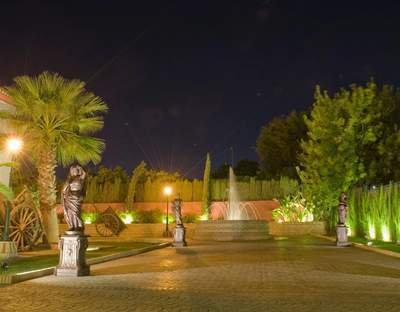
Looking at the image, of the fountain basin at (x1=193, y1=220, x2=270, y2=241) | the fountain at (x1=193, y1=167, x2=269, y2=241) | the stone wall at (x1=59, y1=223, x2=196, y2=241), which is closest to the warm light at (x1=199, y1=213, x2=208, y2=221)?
the stone wall at (x1=59, y1=223, x2=196, y2=241)

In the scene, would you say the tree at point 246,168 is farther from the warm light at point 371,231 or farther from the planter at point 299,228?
the warm light at point 371,231

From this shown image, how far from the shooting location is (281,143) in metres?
55.2

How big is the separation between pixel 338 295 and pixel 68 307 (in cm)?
437

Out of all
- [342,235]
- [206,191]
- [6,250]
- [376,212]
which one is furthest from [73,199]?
[206,191]

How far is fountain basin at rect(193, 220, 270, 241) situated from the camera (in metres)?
29.2

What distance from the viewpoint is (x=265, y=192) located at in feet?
139

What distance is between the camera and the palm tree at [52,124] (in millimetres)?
19172

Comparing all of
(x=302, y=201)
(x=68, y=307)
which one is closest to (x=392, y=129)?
(x=302, y=201)

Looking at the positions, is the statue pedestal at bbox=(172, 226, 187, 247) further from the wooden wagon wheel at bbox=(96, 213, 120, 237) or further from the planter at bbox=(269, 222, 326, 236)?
the planter at bbox=(269, 222, 326, 236)

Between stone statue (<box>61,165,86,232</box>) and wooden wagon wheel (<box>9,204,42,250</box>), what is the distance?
7.00 metres

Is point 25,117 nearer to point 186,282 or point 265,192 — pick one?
point 186,282

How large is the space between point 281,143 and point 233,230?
27.4m

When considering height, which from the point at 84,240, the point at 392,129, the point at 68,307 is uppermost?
the point at 392,129

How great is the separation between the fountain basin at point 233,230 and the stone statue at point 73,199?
18.1 metres
